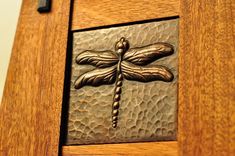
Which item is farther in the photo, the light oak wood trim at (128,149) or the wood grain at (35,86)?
the wood grain at (35,86)

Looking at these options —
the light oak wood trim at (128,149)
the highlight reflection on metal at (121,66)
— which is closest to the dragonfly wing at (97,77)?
the highlight reflection on metal at (121,66)

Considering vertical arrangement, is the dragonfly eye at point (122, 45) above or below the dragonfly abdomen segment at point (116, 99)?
above

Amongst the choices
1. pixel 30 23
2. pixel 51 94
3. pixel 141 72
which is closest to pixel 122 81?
pixel 141 72

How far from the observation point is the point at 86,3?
0.98 m

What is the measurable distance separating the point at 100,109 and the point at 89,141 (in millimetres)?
61

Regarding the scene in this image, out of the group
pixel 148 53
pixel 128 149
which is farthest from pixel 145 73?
pixel 128 149

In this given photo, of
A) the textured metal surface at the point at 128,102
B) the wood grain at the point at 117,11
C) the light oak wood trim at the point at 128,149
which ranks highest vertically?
the wood grain at the point at 117,11

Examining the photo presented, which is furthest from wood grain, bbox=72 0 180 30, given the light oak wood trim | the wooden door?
the light oak wood trim

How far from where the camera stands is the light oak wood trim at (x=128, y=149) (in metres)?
0.81

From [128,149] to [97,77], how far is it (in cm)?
16

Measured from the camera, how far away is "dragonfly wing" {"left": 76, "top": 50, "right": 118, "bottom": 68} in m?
0.92

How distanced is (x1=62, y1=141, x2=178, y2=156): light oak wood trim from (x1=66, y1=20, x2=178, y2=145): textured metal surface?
13 mm

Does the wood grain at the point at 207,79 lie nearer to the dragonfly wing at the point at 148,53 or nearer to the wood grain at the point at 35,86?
the dragonfly wing at the point at 148,53

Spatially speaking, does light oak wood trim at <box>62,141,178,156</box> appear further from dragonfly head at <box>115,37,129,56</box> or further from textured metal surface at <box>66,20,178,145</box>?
dragonfly head at <box>115,37,129,56</box>
